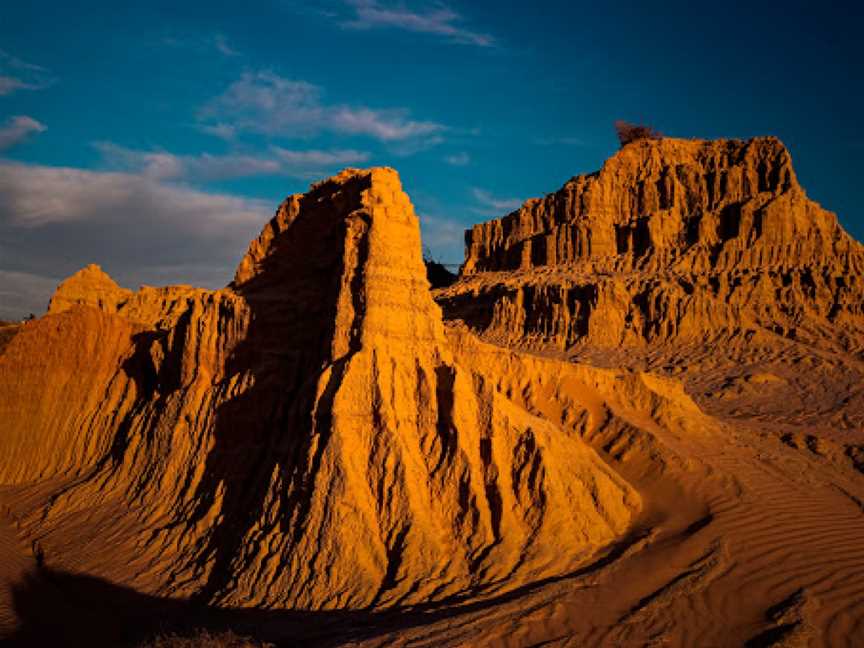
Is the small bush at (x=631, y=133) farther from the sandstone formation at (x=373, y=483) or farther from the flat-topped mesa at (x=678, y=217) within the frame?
the sandstone formation at (x=373, y=483)

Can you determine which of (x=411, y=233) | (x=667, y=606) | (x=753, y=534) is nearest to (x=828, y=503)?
(x=753, y=534)

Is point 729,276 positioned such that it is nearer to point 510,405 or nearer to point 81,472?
point 510,405

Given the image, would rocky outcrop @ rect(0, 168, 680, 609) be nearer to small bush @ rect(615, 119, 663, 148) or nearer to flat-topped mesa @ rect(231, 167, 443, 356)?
flat-topped mesa @ rect(231, 167, 443, 356)

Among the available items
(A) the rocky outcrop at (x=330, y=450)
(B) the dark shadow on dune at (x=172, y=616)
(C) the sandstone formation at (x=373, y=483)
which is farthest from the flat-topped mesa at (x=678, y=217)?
(B) the dark shadow on dune at (x=172, y=616)

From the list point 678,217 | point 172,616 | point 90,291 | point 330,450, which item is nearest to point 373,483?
point 330,450

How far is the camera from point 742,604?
12.4 m

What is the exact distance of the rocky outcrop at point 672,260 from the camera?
5112cm

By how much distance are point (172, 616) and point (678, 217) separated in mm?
58031

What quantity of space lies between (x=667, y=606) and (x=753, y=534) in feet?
15.8

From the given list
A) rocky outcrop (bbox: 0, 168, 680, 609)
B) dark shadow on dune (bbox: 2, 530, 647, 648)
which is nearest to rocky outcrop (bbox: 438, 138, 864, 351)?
rocky outcrop (bbox: 0, 168, 680, 609)

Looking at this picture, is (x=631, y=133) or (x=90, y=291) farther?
(x=631, y=133)

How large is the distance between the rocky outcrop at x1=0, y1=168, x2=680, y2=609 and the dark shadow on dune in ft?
1.40

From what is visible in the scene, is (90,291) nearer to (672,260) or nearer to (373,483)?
(373,483)

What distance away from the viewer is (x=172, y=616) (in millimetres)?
14156
